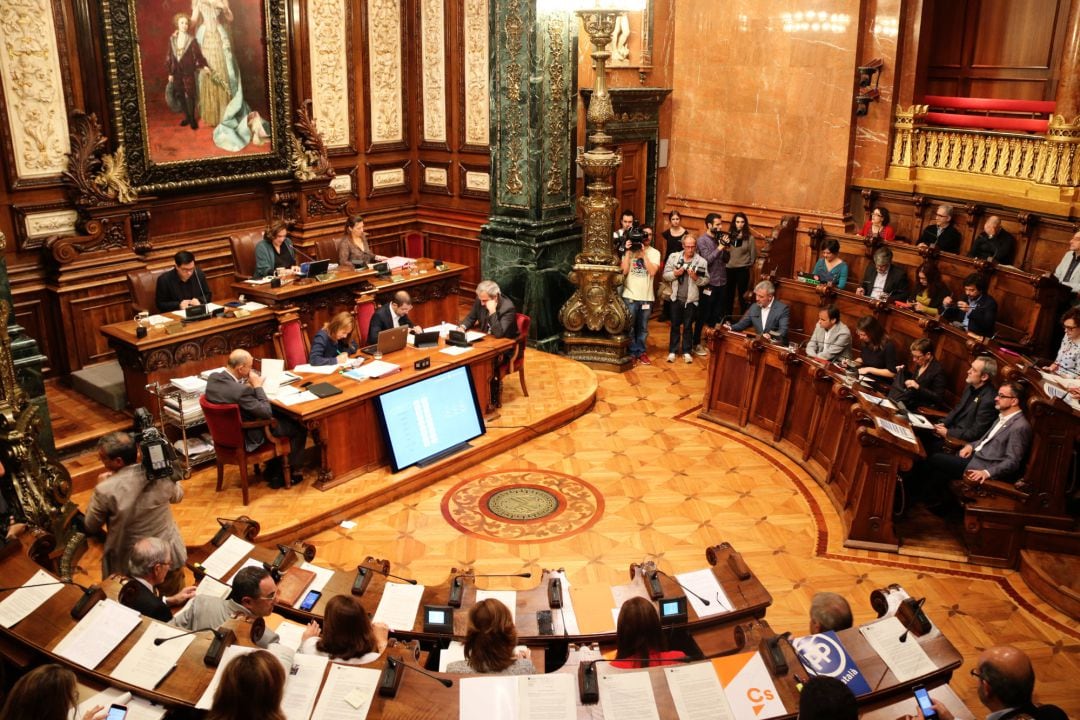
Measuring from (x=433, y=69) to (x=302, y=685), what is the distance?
922 centimetres

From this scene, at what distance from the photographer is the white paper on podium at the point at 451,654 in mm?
4145

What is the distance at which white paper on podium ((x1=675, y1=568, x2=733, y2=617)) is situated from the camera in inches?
176

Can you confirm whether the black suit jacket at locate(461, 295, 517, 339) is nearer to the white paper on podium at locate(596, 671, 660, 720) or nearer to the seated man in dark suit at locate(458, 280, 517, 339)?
the seated man in dark suit at locate(458, 280, 517, 339)

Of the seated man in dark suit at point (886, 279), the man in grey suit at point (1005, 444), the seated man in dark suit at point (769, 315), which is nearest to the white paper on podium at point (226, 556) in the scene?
the man in grey suit at point (1005, 444)

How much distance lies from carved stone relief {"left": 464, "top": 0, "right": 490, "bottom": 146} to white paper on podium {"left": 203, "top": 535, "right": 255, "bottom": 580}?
23.2 feet

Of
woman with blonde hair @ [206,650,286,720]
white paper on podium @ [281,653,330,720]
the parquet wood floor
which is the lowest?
the parquet wood floor

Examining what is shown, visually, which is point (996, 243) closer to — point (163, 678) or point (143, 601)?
point (143, 601)

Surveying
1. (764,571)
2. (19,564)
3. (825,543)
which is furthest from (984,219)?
(19,564)

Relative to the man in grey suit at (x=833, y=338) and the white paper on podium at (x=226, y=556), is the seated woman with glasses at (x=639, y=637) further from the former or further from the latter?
the man in grey suit at (x=833, y=338)

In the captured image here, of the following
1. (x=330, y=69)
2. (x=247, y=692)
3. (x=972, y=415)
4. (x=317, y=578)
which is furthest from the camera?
(x=330, y=69)

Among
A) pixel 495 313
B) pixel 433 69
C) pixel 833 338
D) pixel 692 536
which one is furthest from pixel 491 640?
pixel 433 69

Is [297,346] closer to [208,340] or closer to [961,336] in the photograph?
[208,340]

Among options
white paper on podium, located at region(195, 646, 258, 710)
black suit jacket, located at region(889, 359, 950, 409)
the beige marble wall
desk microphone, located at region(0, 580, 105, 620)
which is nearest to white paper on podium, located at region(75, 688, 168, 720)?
white paper on podium, located at region(195, 646, 258, 710)

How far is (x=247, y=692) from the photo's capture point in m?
3.23
